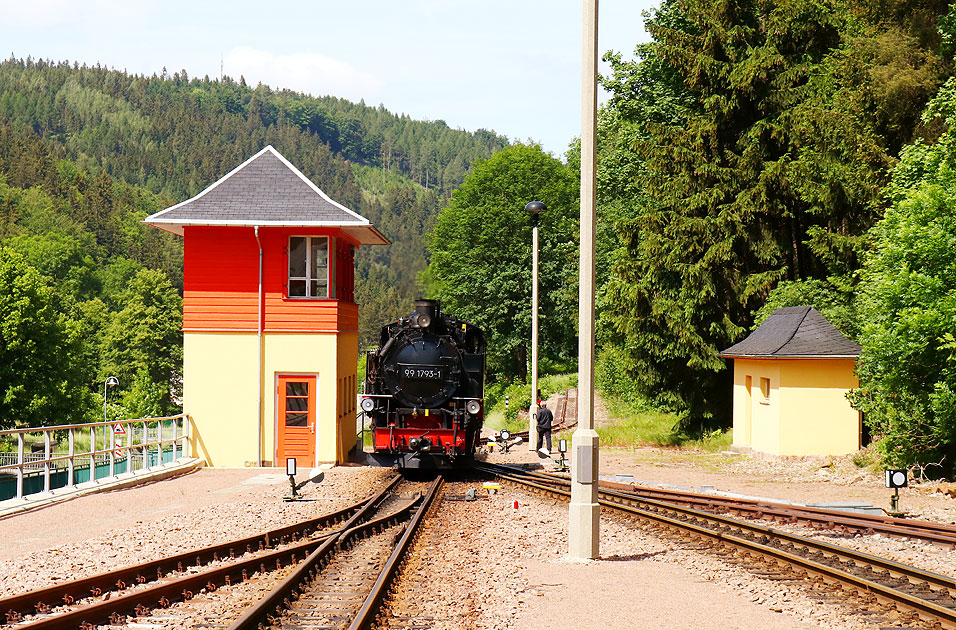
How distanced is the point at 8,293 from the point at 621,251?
124 feet

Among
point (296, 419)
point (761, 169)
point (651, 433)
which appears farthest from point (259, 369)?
point (761, 169)

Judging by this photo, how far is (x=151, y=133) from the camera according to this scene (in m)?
196

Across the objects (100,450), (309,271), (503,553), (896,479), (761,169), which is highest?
(761,169)

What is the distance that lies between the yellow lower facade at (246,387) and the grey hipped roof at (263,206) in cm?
287

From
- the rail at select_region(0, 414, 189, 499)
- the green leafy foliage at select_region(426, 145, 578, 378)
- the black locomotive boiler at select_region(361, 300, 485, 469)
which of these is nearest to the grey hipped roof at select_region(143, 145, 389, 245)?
the black locomotive boiler at select_region(361, 300, 485, 469)

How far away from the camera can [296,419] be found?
23.3 metres

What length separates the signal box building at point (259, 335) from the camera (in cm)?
2306

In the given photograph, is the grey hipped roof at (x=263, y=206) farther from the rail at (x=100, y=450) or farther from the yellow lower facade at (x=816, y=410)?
the yellow lower facade at (x=816, y=410)

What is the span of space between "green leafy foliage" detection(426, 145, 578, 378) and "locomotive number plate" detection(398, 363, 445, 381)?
3261cm

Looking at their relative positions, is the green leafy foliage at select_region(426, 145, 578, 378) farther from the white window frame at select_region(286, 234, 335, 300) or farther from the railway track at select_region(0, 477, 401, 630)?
the railway track at select_region(0, 477, 401, 630)

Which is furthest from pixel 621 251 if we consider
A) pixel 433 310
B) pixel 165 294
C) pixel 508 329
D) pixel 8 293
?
pixel 165 294

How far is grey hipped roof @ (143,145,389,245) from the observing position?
22859 mm

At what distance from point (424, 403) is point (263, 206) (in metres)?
7.07

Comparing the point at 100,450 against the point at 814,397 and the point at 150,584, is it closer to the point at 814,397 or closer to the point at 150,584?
the point at 150,584
